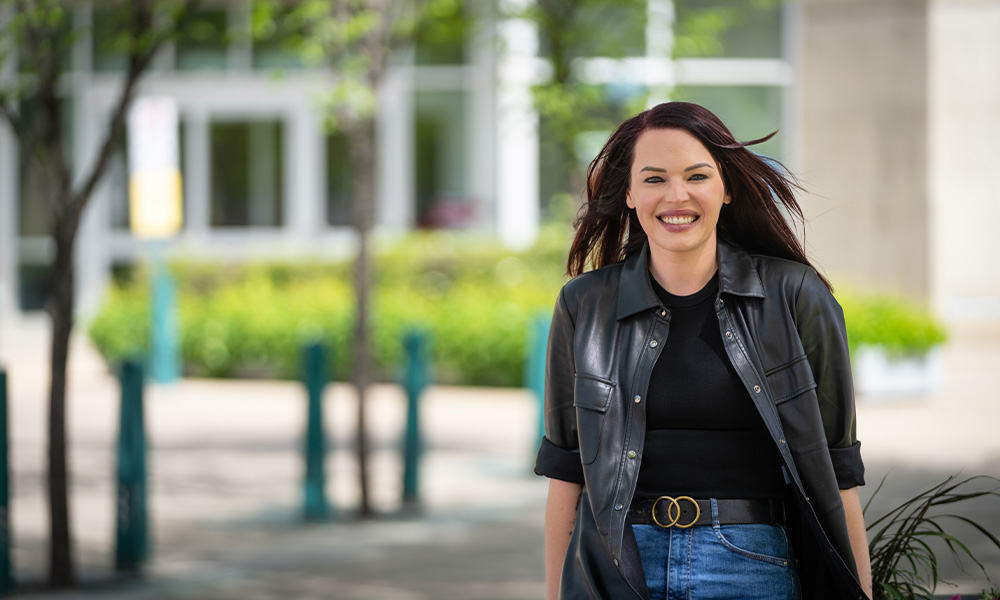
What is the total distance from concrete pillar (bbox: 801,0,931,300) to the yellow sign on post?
926 cm

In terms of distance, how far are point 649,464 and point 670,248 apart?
408mm

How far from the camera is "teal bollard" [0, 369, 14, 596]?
544cm

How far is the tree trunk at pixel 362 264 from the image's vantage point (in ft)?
24.0

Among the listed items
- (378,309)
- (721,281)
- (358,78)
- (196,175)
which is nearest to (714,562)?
(721,281)

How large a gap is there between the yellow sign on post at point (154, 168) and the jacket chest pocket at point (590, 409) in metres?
11.2

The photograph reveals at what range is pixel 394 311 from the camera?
14141 mm

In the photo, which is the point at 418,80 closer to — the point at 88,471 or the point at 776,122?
the point at 776,122

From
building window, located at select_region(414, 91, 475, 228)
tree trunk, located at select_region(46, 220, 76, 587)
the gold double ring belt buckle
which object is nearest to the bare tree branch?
tree trunk, located at select_region(46, 220, 76, 587)

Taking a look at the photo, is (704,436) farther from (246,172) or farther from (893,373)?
(246,172)

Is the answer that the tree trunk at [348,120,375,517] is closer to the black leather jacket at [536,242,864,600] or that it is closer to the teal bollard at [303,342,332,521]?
the teal bollard at [303,342,332,521]

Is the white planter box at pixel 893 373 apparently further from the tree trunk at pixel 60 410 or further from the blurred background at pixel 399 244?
the tree trunk at pixel 60 410

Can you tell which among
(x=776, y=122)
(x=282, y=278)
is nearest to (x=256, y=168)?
(x=282, y=278)

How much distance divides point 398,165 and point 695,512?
17845 mm

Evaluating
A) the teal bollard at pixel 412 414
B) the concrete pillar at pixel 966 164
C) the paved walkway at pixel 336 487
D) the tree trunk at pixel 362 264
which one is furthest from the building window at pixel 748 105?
the tree trunk at pixel 362 264
